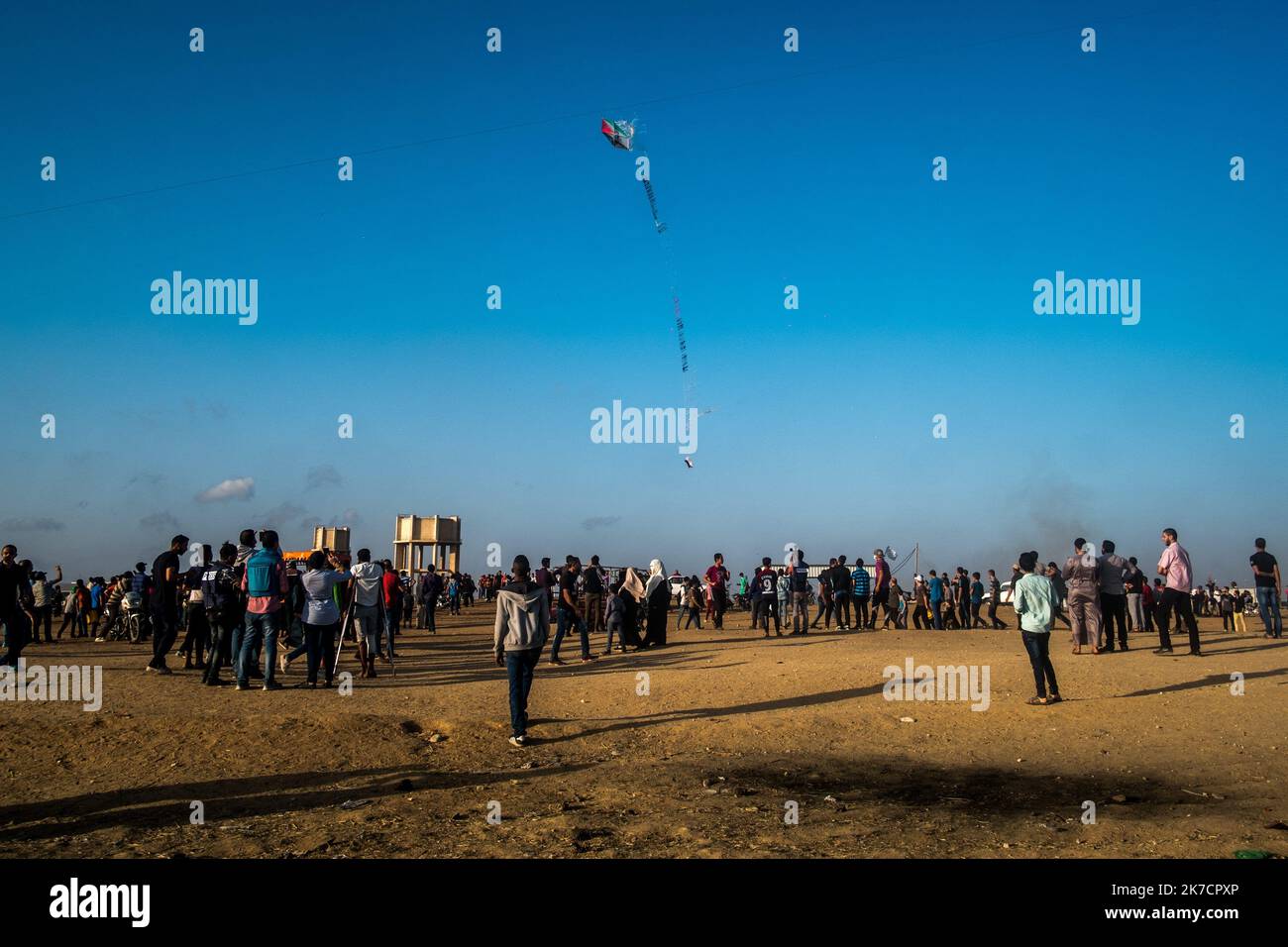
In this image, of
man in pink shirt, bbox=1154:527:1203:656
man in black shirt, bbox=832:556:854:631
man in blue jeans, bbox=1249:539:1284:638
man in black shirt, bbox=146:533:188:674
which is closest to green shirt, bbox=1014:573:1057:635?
man in pink shirt, bbox=1154:527:1203:656

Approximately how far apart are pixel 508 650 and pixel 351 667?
7.26 metres

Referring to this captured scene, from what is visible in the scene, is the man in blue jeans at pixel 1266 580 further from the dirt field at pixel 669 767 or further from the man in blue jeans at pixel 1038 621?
the man in blue jeans at pixel 1038 621

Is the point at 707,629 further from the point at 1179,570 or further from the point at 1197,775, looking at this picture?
the point at 1197,775

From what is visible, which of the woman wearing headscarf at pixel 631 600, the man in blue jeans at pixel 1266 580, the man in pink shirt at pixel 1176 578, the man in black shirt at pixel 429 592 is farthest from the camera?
the man in black shirt at pixel 429 592

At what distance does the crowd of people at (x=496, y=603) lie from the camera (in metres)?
11.5

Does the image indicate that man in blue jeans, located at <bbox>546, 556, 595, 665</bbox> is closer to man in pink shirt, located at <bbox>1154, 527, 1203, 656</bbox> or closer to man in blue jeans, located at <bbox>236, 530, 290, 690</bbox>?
man in blue jeans, located at <bbox>236, 530, 290, 690</bbox>

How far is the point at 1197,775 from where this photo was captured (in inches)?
334

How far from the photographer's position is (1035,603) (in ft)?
37.7

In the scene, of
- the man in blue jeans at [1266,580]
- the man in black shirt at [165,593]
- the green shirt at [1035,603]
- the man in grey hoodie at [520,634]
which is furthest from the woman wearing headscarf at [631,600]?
the man in blue jeans at [1266,580]

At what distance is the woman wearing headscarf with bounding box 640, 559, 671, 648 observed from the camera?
19859 millimetres

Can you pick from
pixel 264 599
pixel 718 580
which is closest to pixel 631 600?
pixel 718 580

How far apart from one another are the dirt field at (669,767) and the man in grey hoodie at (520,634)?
18.7 inches

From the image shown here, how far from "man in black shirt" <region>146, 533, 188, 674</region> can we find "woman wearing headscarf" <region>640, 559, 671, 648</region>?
922 cm
